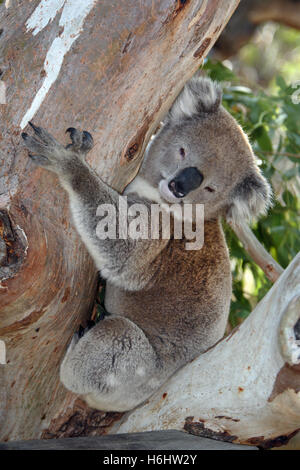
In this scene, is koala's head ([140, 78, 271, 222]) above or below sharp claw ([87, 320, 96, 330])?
above

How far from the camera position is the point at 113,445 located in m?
1.76

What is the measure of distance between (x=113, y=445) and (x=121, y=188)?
3.92 feet

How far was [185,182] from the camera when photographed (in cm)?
262

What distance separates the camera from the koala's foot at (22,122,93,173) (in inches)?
79.0

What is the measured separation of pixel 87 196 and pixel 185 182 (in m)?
0.61

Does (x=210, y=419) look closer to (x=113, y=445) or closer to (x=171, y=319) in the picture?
(x=113, y=445)

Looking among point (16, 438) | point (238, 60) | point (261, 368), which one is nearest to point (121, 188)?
point (261, 368)

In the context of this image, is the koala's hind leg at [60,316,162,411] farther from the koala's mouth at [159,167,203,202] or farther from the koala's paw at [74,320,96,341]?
the koala's mouth at [159,167,203,202]

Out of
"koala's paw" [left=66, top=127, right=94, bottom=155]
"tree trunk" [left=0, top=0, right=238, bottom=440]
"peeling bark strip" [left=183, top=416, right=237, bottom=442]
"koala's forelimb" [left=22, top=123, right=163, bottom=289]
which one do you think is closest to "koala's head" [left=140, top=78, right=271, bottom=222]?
"koala's forelimb" [left=22, top=123, right=163, bottom=289]

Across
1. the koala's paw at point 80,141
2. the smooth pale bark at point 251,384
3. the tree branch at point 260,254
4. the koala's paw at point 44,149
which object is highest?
the koala's paw at point 80,141

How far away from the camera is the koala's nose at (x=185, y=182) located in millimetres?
2592

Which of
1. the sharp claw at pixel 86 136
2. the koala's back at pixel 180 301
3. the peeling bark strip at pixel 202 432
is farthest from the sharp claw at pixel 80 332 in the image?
the sharp claw at pixel 86 136

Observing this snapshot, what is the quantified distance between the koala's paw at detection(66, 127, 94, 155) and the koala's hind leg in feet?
2.87

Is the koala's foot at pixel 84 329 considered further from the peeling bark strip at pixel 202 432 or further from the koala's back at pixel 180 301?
the peeling bark strip at pixel 202 432
